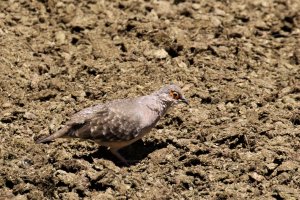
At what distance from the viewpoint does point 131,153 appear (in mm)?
8234

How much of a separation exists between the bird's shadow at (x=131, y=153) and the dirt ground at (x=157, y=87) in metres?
0.02

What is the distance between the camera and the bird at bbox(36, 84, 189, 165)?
25.5ft

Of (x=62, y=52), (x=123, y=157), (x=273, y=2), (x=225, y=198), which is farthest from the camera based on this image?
(x=273, y=2)

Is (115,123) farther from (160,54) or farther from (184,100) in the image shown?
(160,54)

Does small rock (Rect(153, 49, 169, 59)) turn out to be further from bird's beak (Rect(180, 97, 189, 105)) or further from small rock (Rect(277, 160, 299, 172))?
small rock (Rect(277, 160, 299, 172))

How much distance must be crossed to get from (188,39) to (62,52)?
1.95 meters

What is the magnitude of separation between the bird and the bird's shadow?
9 cm

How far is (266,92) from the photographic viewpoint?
361 inches

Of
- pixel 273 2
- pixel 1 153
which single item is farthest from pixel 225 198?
pixel 273 2

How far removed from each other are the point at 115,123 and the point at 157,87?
5.00 feet

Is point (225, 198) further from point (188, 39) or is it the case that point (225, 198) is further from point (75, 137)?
point (188, 39)

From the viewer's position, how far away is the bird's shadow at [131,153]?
796 centimetres

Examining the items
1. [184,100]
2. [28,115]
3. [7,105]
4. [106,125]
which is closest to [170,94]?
[184,100]

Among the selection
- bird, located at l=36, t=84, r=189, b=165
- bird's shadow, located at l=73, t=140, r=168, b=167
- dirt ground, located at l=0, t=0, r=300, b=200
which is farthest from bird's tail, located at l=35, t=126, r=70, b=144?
bird's shadow, located at l=73, t=140, r=168, b=167
